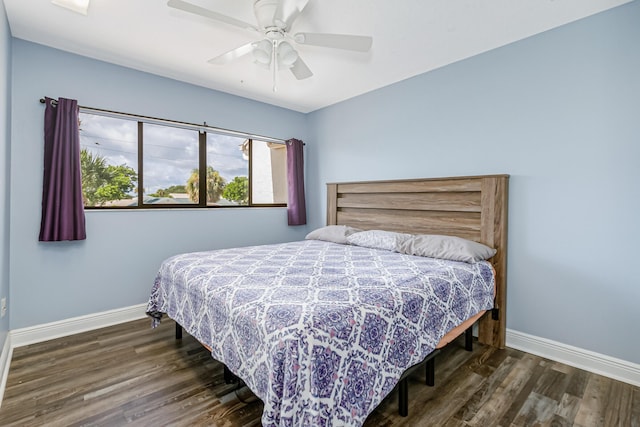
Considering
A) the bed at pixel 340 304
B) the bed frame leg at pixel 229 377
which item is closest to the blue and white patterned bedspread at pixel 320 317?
the bed at pixel 340 304

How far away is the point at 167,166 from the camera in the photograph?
334 centimetres

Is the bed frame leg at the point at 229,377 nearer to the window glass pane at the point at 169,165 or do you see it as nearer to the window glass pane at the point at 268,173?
the window glass pane at the point at 169,165

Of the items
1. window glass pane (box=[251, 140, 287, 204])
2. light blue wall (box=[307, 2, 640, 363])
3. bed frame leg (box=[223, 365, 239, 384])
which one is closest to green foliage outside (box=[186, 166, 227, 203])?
window glass pane (box=[251, 140, 287, 204])

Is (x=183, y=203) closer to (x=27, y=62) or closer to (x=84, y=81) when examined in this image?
(x=84, y=81)

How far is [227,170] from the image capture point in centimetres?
383

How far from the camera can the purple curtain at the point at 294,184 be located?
13.8 ft

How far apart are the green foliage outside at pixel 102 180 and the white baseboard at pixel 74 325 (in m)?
1.04

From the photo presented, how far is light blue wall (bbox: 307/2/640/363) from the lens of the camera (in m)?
2.06

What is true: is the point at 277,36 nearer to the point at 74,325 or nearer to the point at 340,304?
the point at 340,304

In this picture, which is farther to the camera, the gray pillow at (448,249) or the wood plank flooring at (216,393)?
the gray pillow at (448,249)

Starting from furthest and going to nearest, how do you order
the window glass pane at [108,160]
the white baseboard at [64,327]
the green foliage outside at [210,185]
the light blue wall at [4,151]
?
the green foliage outside at [210,185] < the window glass pane at [108,160] < the white baseboard at [64,327] < the light blue wall at [4,151]

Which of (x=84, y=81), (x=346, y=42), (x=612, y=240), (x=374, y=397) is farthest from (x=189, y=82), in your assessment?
(x=612, y=240)

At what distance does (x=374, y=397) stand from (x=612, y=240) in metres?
2.00

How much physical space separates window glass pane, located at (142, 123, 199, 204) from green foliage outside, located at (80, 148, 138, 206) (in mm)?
156
